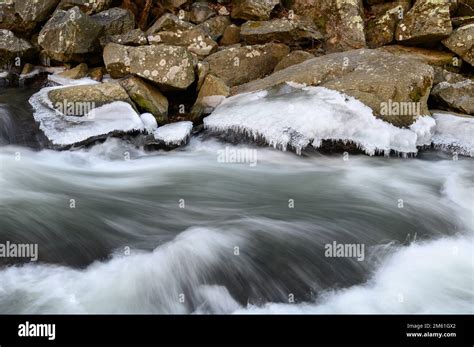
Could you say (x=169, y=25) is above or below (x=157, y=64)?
above

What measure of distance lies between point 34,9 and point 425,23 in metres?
8.82

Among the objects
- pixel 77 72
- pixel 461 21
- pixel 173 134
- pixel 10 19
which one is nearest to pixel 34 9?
pixel 10 19

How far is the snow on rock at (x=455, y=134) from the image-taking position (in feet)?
22.1

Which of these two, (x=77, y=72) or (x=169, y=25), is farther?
(x=169, y=25)

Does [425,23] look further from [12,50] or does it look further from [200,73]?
[12,50]

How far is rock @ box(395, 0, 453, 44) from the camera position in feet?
29.6

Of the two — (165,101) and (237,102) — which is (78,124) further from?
(237,102)

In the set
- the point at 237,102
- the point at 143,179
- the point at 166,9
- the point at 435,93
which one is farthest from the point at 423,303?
the point at 166,9

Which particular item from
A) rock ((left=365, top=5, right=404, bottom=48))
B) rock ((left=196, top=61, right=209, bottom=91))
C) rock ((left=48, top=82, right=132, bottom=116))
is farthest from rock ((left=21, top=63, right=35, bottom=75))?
rock ((left=365, top=5, right=404, bottom=48))

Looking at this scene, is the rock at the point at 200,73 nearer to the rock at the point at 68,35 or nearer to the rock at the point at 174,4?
the rock at the point at 68,35

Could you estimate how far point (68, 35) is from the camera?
8609 mm

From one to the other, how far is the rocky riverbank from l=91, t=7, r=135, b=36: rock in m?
0.03

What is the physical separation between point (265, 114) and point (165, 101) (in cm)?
218

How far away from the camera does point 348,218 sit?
4895mm
